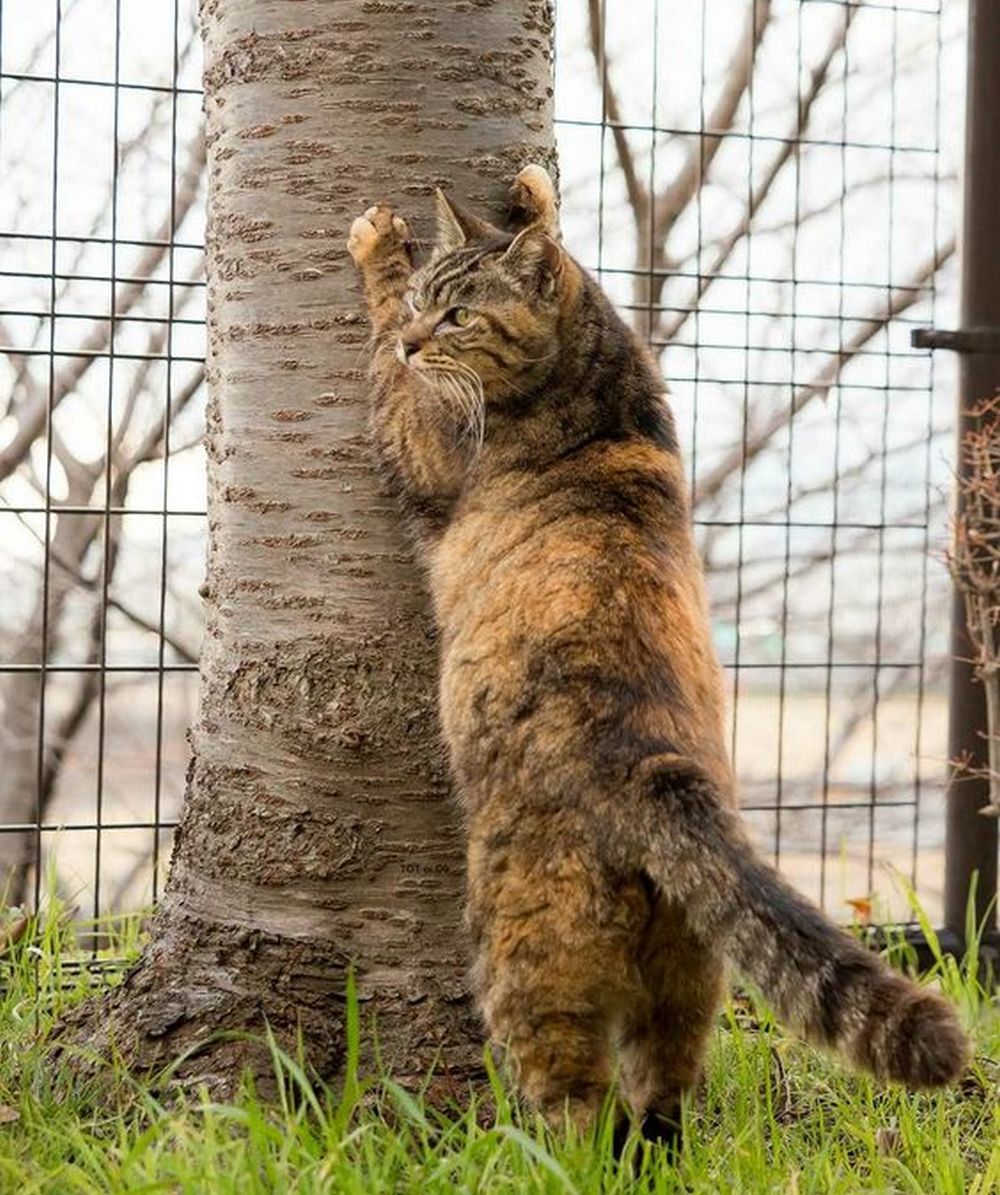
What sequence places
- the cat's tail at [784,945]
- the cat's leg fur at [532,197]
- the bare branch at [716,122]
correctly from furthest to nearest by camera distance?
the bare branch at [716,122]
the cat's leg fur at [532,197]
the cat's tail at [784,945]

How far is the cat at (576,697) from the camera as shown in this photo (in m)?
→ 2.31

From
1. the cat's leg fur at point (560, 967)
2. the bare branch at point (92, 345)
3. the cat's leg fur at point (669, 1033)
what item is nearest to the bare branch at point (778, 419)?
the bare branch at point (92, 345)

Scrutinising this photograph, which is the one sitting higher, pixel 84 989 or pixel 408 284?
pixel 408 284

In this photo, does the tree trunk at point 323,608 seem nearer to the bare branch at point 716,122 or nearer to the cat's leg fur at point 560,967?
the cat's leg fur at point 560,967

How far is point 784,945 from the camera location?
2.24 metres

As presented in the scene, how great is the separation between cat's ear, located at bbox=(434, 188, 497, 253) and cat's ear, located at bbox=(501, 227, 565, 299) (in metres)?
0.05

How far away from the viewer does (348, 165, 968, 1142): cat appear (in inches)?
91.0

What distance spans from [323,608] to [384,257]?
59cm

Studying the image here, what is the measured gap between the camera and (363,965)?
2.85 meters

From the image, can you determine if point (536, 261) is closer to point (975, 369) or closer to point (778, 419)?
point (975, 369)

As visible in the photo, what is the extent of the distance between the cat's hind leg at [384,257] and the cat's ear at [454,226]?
2.3 inches

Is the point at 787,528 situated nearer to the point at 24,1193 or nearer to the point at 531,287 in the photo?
the point at 531,287

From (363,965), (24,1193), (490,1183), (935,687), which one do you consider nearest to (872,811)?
(935,687)

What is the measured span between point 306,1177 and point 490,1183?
0.83ft
